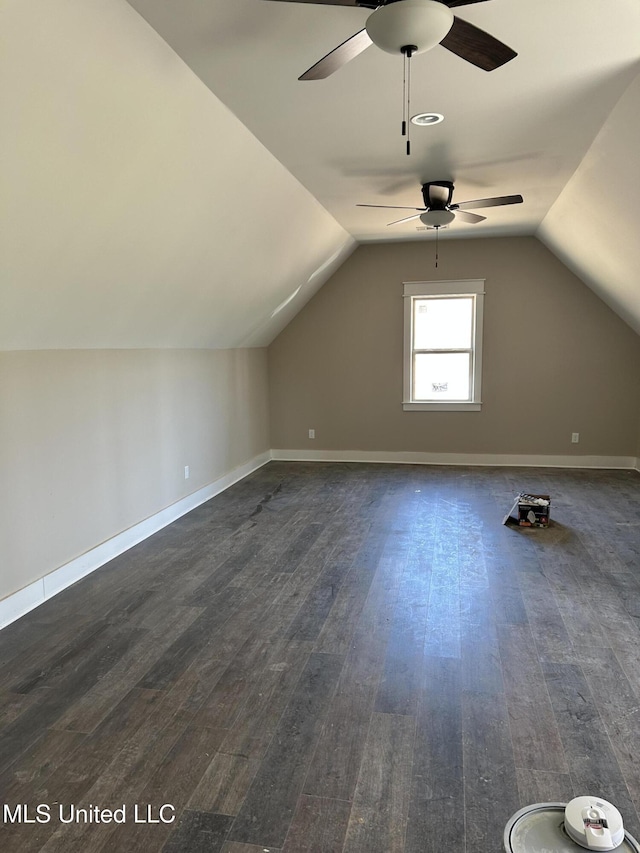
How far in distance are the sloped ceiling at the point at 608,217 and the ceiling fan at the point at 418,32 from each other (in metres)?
1.15

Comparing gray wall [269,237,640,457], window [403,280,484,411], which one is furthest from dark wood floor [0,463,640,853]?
window [403,280,484,411]

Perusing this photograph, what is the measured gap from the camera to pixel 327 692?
2463 millimetres

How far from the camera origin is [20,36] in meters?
1.83

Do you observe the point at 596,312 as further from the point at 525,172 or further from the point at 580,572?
the point at 580,572

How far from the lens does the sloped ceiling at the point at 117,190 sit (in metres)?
2.02

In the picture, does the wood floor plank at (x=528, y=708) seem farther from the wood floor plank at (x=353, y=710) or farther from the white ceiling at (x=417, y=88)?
the white ceiling at (x=417, y=88)

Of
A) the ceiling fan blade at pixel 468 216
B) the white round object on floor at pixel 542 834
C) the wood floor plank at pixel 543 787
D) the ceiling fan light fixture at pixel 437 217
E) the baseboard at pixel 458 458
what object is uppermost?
the ceiling fan blade at pixel 468 216

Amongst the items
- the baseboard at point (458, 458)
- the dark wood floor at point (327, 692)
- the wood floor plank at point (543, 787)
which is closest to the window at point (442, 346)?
the baseboard at point (458, 458)

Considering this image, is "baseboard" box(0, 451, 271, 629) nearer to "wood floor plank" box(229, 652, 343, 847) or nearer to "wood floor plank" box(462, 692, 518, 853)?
"wood floor plank" box(229, 652, 343, 847)

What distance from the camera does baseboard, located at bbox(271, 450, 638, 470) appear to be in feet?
21.9

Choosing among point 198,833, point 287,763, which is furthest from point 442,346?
point 198,833

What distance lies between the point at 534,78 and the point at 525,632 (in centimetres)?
266

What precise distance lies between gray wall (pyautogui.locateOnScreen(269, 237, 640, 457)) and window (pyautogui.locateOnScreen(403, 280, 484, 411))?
110mm

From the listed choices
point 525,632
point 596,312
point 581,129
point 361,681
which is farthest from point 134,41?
point 596,312
